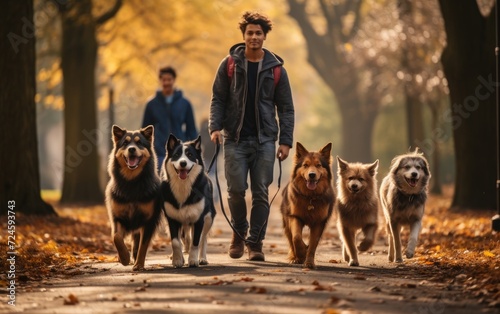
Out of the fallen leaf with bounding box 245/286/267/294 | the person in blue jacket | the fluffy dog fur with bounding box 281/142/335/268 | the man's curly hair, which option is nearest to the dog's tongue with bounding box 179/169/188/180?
the fluffy dog fur with bounding box 281/142/335/268

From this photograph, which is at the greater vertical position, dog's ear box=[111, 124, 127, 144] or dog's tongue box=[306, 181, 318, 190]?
dog's ear box=[111, 124, 127, 144]

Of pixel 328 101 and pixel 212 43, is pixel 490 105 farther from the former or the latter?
pixel 328 101

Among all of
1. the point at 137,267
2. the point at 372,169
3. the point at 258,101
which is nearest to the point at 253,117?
the point at 258,101

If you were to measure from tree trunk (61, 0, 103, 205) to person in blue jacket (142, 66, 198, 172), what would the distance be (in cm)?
1071

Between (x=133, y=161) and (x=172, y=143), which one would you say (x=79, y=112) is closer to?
(x=133, y=161)

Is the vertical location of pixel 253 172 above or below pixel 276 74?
below

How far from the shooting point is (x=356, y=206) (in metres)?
11.4

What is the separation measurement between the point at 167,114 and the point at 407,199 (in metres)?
4.78

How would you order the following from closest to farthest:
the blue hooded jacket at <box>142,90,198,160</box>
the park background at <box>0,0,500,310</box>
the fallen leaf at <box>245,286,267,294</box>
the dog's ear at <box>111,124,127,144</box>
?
the fallen leaf at <box>245,286,267,294</box> < the dog's ear at <box>111,124,127,144</box> < the park background at <box>0,0,500,310</box> < the blue hooded jacket at <box>142,90,198,160</box>

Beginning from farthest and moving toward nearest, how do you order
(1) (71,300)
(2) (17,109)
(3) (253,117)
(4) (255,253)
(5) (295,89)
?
(5) (295,89)
(2) (17,109)
(4) (255,253)
(3) (253,117)
(1) (71,300)

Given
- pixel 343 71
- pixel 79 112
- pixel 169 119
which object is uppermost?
pixel 343 71

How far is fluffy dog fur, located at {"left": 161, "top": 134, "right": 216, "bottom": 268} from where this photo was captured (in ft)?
34.3

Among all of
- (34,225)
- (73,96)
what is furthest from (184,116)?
(73,96)

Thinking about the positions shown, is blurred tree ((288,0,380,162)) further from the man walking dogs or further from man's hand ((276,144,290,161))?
man's hand ((276,144,290,161))
